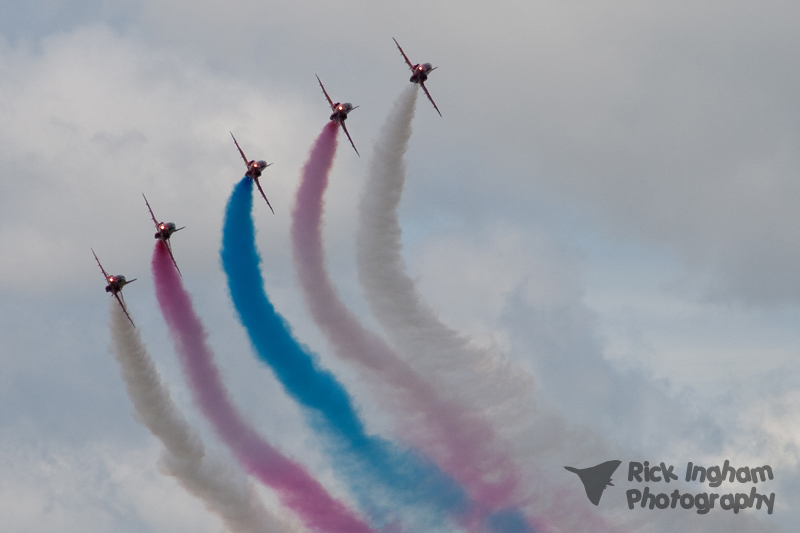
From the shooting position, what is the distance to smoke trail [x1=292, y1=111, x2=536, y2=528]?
87188 mm

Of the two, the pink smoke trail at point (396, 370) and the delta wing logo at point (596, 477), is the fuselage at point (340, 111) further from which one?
the delta wing logo at point (596, 477)

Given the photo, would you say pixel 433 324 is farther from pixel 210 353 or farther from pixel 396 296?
pixel 210 353

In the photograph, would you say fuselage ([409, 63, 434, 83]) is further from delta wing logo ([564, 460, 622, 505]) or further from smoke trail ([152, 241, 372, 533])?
delta wing logo ([564, 460, 622, 505])

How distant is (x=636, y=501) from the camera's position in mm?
93375

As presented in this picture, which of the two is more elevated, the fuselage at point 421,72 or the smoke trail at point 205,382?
the fuselage at point 421,72

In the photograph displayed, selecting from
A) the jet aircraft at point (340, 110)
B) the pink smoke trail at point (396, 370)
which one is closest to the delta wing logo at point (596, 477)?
the pink smoke trail at point (396, 370)

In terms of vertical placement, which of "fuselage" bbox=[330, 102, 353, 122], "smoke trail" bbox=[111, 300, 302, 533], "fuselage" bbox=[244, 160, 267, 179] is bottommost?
"smoke trail" bbox=[111, 300, 302, 533]

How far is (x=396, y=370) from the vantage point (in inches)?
3524

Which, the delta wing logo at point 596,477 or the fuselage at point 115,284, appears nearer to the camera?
the fuselage at point 115,284

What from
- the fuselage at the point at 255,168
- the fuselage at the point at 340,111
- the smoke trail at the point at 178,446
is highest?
the fuselage at the point at 340,111

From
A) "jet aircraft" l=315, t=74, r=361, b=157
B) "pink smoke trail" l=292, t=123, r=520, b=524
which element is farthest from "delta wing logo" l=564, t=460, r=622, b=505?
"jet aircraft" l=315, t=74, r=361, b=157

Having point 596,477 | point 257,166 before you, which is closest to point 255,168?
point 257,166

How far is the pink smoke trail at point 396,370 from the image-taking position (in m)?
87.2

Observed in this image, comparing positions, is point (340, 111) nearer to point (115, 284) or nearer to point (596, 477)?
point (115, 284)
